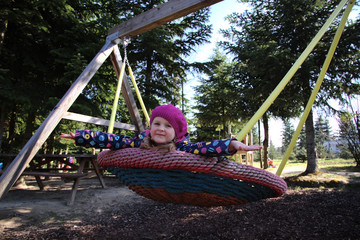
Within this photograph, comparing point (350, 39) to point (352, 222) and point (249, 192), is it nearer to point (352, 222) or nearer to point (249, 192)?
point (352, 222)

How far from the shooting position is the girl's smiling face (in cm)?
124

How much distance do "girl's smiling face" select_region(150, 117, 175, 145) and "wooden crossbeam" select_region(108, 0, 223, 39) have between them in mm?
1598

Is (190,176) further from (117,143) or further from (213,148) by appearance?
(117,143)

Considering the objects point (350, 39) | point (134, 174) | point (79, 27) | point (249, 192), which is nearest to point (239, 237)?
point (249, 192)

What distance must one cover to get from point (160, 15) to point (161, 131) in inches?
74.2

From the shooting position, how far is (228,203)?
51.1 inches

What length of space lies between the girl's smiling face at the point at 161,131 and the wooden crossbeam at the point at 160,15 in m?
1.60

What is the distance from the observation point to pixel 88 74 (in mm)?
2678

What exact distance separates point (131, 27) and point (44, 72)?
11.2 ft

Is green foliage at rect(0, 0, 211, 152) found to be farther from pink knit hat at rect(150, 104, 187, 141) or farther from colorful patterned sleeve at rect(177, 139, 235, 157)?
colorful patterned sleeve at rect(177, 139, 235, 157)

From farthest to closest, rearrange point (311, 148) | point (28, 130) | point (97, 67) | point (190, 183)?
point (311, 148) → point (28, 130) → point (97, 67) → point (190, 183)

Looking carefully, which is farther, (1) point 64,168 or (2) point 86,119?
(1) point 64,168

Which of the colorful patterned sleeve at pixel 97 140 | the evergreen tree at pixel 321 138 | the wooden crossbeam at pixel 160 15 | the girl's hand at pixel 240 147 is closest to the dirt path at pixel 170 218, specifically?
the colorful patterned sleeve at pixel 97 140

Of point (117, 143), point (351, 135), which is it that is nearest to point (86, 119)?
point (117, 143)
